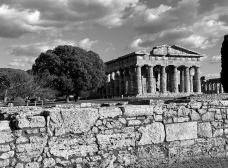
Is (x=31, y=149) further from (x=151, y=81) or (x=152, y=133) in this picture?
(x=151, y=81)

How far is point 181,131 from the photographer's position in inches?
358

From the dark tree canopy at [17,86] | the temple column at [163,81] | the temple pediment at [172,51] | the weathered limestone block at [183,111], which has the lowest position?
the weathered limestone block at [183,111]

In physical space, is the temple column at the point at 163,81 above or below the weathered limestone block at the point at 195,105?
above

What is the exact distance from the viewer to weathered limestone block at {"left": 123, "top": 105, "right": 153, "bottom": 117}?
8.53 m

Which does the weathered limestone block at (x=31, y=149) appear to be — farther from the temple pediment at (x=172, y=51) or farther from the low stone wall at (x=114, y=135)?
the temple pediment at (x=172, y=51)

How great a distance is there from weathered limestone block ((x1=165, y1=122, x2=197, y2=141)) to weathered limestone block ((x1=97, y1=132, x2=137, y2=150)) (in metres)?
1.00

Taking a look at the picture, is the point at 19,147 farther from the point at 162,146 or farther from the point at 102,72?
the point at 102,72

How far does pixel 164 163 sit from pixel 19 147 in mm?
3642

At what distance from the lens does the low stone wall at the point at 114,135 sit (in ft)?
24.1

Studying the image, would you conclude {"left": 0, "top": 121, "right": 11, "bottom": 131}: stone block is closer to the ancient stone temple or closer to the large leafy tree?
the large leafy tree

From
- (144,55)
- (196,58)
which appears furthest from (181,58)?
(144,55)

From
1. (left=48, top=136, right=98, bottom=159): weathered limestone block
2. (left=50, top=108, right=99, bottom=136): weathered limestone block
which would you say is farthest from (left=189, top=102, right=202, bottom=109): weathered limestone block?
(left=48, top=136, right=98, bottom=159): weathered limestone block

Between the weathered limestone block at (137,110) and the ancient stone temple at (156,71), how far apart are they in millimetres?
69744

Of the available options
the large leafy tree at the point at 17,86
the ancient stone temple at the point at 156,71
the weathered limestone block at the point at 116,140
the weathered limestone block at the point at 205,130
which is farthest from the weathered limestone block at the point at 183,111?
the ancient stone temple at the point at 156,71
